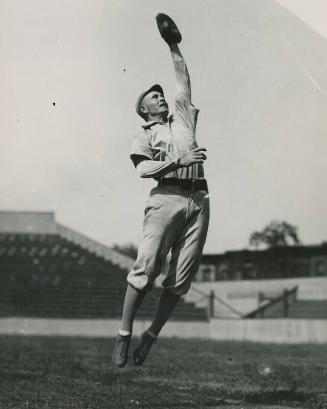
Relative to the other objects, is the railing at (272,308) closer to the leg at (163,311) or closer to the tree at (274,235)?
the tree at (274,235)

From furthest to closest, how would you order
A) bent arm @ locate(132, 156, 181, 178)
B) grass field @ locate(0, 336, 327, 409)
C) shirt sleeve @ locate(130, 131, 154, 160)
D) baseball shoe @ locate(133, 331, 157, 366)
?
grass field @ locate(0, 336, 327, 409) → baseball shoe @ locate(133, 331, 157, 366) → shirt sleeve @ locate(130, 131, 154, 160) → bent arm @ locate(132, 156, 181, 178)

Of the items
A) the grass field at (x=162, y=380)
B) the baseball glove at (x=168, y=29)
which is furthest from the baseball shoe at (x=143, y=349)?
the baseball glove at (x=168, y=29)

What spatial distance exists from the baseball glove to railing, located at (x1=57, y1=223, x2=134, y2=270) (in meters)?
19.7

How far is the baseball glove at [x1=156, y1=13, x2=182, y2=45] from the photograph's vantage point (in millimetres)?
5418

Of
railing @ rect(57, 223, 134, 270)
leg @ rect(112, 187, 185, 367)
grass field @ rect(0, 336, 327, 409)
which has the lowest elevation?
grass field @ rect(0, 336, 327, 409)

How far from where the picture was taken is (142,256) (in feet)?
17.0

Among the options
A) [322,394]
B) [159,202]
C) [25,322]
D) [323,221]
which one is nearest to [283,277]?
[323,221]

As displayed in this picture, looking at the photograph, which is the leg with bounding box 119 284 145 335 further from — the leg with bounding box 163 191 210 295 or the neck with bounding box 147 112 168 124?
the neck with bounding box 147 112 168 124

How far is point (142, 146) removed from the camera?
17.0ft

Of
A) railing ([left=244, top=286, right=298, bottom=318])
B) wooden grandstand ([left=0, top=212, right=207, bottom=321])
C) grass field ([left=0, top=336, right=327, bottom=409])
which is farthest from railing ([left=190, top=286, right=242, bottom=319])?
grass field ([left=0, top=336, right=327, bottom=409])

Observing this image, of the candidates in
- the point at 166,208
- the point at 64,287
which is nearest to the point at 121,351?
the point at 166,208

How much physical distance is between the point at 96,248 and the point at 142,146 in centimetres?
2164

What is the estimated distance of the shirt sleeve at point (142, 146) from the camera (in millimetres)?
5172

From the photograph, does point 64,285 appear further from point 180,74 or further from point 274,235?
point 180,74
